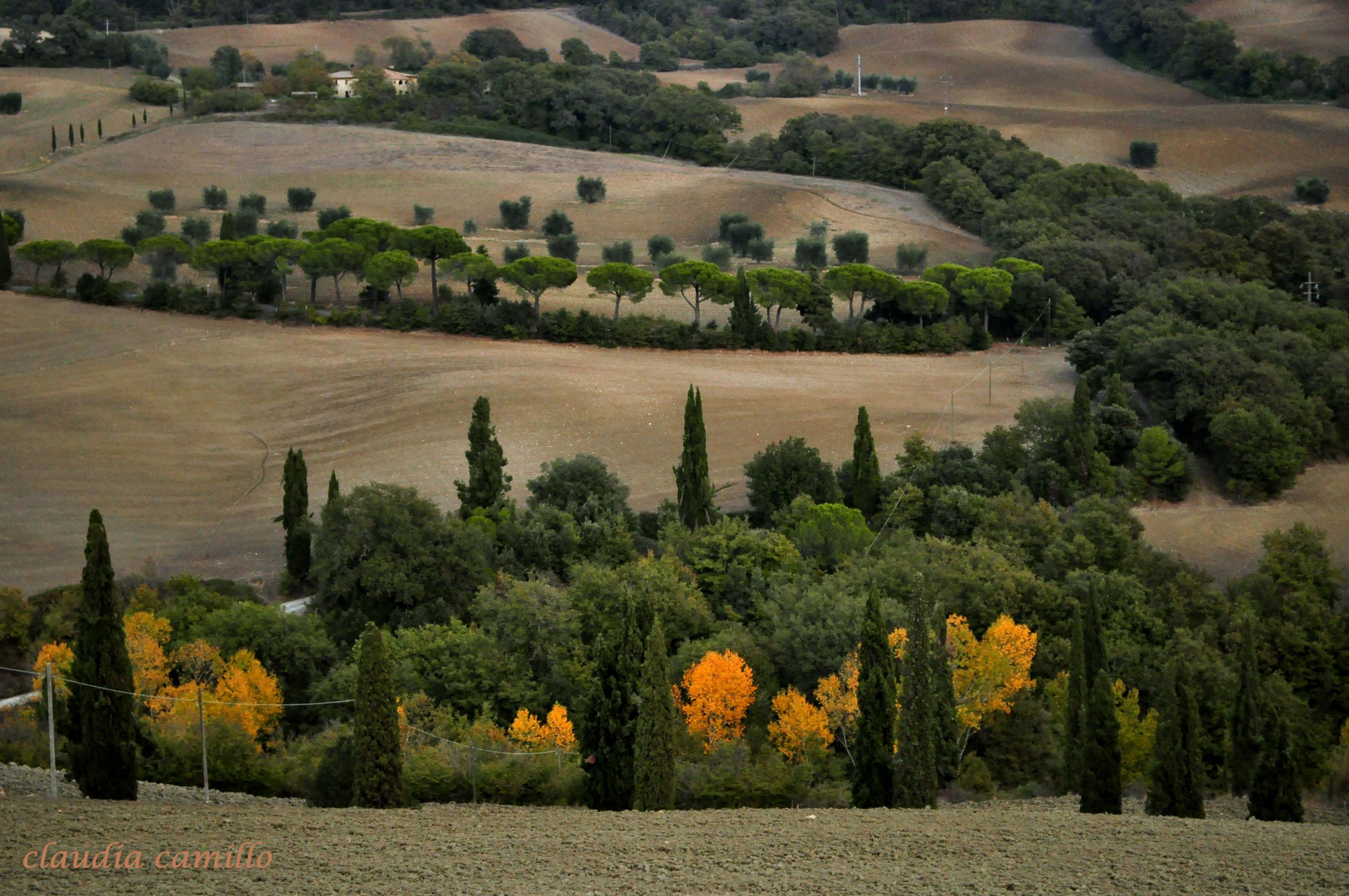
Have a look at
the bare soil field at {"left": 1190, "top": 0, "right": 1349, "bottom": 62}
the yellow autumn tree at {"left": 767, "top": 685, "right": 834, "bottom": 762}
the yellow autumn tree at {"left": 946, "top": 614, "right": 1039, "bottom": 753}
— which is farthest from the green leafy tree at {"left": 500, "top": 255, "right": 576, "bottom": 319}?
the bare soil field at {"left": 1190, "top": 0, "right": 1349, "bottom": 62}

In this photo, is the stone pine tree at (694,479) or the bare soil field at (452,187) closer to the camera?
the stone pine tree at (694,479)

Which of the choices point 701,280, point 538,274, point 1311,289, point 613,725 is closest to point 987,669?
point 613,725

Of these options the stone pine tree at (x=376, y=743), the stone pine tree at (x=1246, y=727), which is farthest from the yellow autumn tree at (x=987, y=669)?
the stone pine tree at (x=376, y=743)

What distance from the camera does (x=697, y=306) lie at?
6194 cm

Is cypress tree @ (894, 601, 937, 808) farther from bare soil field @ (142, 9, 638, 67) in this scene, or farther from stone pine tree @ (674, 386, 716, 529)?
bare soil field @ (142, 9, 638, 67)

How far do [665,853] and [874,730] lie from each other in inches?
268

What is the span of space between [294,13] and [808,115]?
57656mm

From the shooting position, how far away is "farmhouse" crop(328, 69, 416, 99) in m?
111

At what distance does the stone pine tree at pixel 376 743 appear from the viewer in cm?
2391

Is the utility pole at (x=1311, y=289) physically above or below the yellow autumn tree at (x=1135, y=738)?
above

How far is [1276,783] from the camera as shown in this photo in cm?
2633

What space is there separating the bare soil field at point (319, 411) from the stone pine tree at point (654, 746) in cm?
1757

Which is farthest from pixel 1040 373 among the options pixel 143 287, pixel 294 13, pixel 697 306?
pixel 294 13

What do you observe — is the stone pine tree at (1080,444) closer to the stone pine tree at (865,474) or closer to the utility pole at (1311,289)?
the stone pine tree at (865,474)
